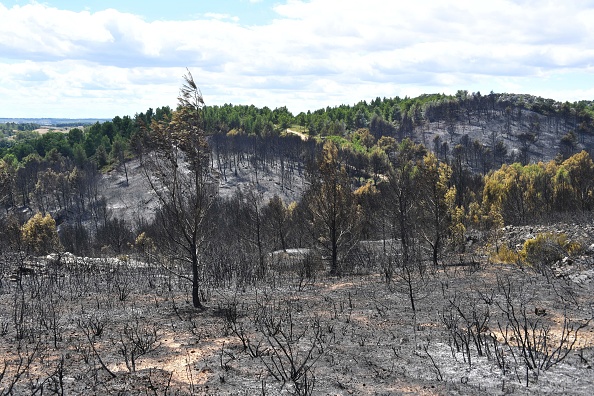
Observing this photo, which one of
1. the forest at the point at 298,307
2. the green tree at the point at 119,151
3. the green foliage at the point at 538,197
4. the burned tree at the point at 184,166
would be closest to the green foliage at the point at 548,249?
the forest at the point at 298,307

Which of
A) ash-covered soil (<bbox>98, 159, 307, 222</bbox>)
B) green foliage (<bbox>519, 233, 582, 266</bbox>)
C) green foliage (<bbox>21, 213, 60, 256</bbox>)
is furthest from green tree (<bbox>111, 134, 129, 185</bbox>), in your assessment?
green foliage (<bbox>519, 233, 582, 266</bbox>)

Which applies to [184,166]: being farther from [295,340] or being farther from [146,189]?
[146,189]

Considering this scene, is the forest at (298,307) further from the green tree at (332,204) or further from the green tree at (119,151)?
the green tree at (119,151)

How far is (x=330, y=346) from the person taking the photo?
34.4 feet

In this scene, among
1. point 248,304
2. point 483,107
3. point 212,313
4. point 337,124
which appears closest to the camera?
point 212,313

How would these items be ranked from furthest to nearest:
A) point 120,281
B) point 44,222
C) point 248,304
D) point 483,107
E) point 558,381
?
1. point 483,107
2. point 44,222
3. point 120,281
4. point 248,304
5. point 558,381

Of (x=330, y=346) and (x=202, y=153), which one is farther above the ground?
(x=202, y=153)

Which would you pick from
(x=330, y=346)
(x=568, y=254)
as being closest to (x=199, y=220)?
(x=330, y=346)

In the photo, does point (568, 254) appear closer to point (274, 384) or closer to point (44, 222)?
point (274, 384)

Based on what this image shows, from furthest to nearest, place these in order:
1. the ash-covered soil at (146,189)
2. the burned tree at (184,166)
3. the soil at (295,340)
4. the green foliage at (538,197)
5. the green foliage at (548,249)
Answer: the ash-covered soil at (146,189), the green foliage at (538,197), the green foliage at (548,249), the burned tree at (184,166), the soil at (295,340)

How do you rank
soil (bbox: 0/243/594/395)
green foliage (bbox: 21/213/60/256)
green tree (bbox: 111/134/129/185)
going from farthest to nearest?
green tree (bbox: 111/134/129/185), green foliage (bbox: 21/213/60/256), soil (bbox: 0/243/594/395)

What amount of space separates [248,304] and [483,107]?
197 metres

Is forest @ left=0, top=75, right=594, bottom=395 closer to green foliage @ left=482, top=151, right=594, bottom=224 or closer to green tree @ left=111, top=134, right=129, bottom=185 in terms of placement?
green foliage @ left=482, top=151, right=594, bottom=224

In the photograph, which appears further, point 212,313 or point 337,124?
point 337,124
